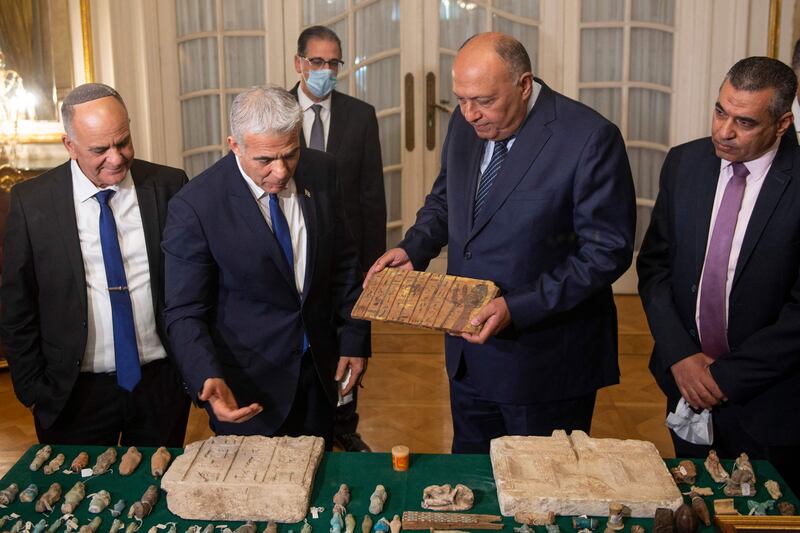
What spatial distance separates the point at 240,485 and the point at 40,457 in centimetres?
73

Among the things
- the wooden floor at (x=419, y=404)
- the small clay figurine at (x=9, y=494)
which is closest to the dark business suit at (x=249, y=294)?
the small clay figurine at (x=9, y=494)

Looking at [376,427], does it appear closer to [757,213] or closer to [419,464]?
[419,464]

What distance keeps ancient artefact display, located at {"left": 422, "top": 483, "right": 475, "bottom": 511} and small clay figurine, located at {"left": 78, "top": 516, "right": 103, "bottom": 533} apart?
87 cm

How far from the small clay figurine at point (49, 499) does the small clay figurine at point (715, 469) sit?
186 centimetres

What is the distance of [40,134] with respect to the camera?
6.54 metres

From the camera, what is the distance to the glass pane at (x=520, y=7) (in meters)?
6.98

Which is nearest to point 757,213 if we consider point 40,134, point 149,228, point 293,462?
point 293,462

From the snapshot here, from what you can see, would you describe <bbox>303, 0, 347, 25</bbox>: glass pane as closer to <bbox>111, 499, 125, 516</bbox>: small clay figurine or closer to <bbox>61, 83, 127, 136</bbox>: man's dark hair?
<bbox>61, 83, 127, 136</bbox>: man's dark hair

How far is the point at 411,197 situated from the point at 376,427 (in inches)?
108

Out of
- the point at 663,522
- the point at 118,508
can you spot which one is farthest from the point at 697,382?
the point at 118,508

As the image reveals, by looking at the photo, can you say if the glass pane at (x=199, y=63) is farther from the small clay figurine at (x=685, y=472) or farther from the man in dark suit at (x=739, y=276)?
the small clay figurine at (x=685, y=472)

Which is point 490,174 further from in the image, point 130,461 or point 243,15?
point 243,15

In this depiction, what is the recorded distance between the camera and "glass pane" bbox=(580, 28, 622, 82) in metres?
6.98

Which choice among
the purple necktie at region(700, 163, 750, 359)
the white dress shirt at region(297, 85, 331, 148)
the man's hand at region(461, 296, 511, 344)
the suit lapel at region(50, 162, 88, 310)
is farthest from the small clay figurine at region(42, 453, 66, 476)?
the white dress shirt at region(297, 85, 331, 148)
